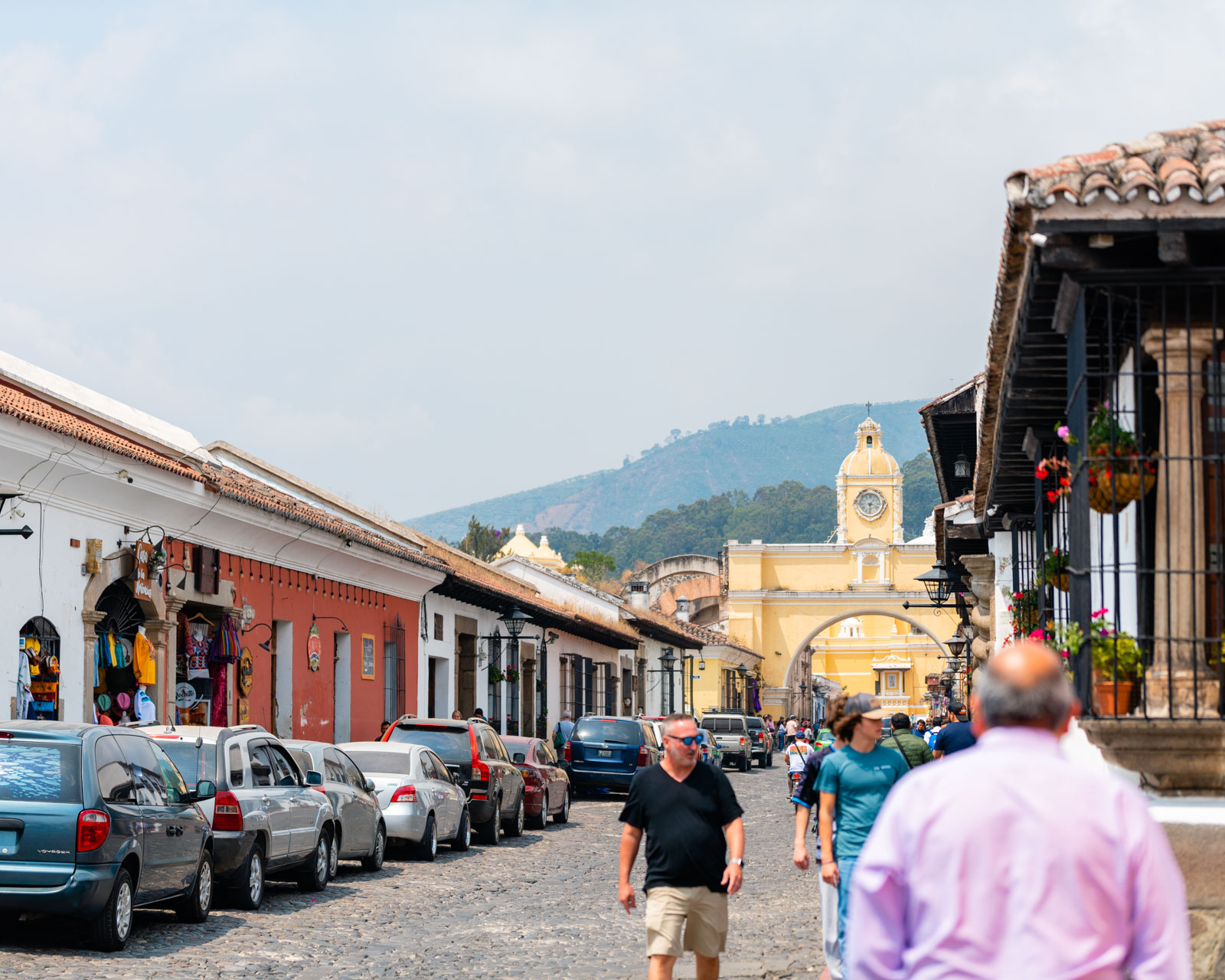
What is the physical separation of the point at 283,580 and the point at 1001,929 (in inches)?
822

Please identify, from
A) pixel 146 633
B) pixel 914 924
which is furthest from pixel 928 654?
pixel 914 924

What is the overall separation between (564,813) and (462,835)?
5.98m

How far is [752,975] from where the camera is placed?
33.3ft

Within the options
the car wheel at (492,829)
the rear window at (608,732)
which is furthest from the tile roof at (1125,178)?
the rear window at (608,732)

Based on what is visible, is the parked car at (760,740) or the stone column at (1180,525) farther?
the parked car at (760,740)

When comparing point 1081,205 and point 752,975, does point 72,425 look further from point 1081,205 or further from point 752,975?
point 1081,205

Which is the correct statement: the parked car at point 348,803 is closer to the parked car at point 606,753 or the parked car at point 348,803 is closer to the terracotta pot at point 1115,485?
the terracotta pot at point 1115,485

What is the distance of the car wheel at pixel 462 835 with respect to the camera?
19.3 m

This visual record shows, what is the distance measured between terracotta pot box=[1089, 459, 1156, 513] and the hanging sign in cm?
1795

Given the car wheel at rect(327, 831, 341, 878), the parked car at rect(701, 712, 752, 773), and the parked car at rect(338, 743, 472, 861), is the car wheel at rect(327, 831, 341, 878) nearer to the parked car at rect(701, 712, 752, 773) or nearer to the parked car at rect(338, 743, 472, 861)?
the parked car at rect(338, 743, 472, 861)

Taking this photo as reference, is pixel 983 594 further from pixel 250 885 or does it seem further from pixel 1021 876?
pixel 1021 876

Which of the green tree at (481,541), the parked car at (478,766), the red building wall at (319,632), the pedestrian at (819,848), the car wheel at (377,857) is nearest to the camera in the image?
the pedestrian at (819,848)

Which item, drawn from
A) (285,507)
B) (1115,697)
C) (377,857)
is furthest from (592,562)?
(1115,697)

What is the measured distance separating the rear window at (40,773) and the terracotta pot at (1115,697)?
6.20 meters
